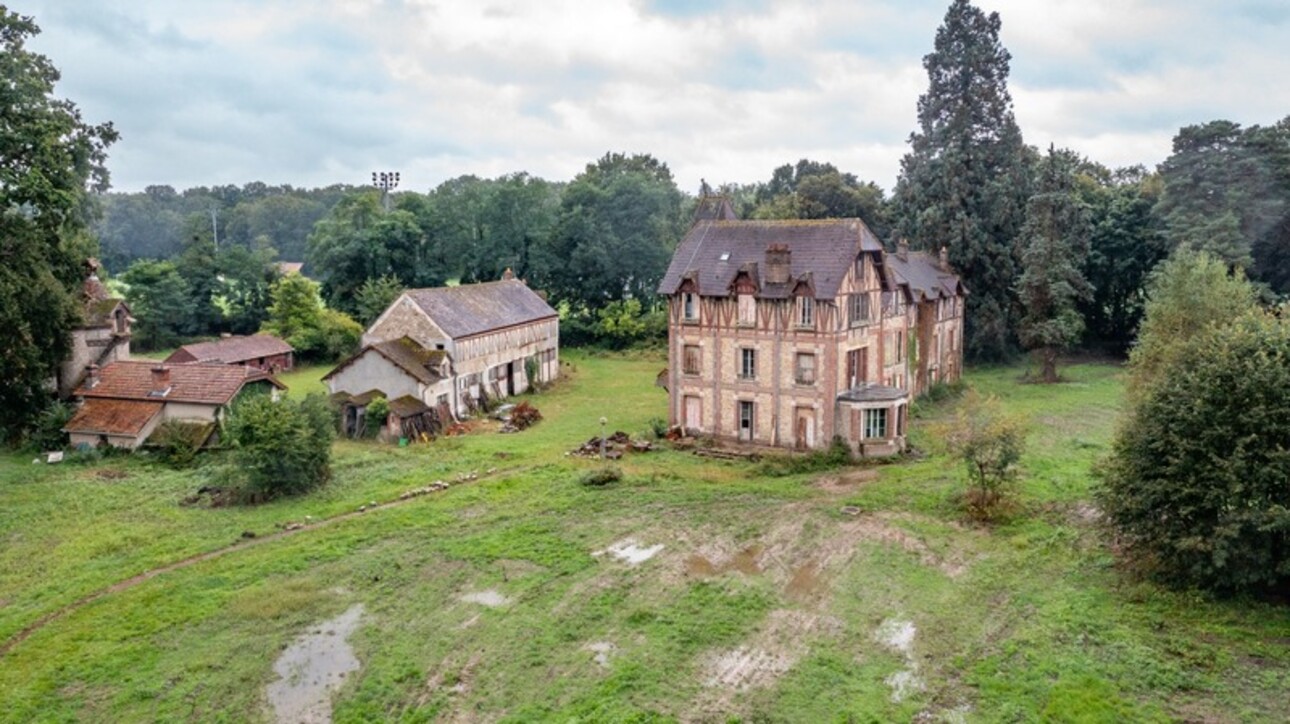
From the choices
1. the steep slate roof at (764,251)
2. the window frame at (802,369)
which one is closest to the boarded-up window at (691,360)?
the steep slate roof at (764,251)

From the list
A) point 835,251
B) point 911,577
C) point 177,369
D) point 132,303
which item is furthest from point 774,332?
point 132,303

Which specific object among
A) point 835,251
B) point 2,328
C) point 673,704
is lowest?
point 673,704

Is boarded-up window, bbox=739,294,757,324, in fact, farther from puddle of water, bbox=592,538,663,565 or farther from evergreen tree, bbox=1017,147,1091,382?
evergreen tree, bbox=1017,147,1091,382

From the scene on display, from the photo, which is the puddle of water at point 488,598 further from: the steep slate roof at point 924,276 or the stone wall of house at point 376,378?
the steep slate roof at point 924,276

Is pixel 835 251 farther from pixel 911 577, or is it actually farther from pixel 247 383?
pixel 247 383

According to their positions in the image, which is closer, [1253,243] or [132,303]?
[1253,243]

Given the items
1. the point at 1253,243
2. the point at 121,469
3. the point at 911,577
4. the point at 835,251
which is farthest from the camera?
the point at 1253,243
